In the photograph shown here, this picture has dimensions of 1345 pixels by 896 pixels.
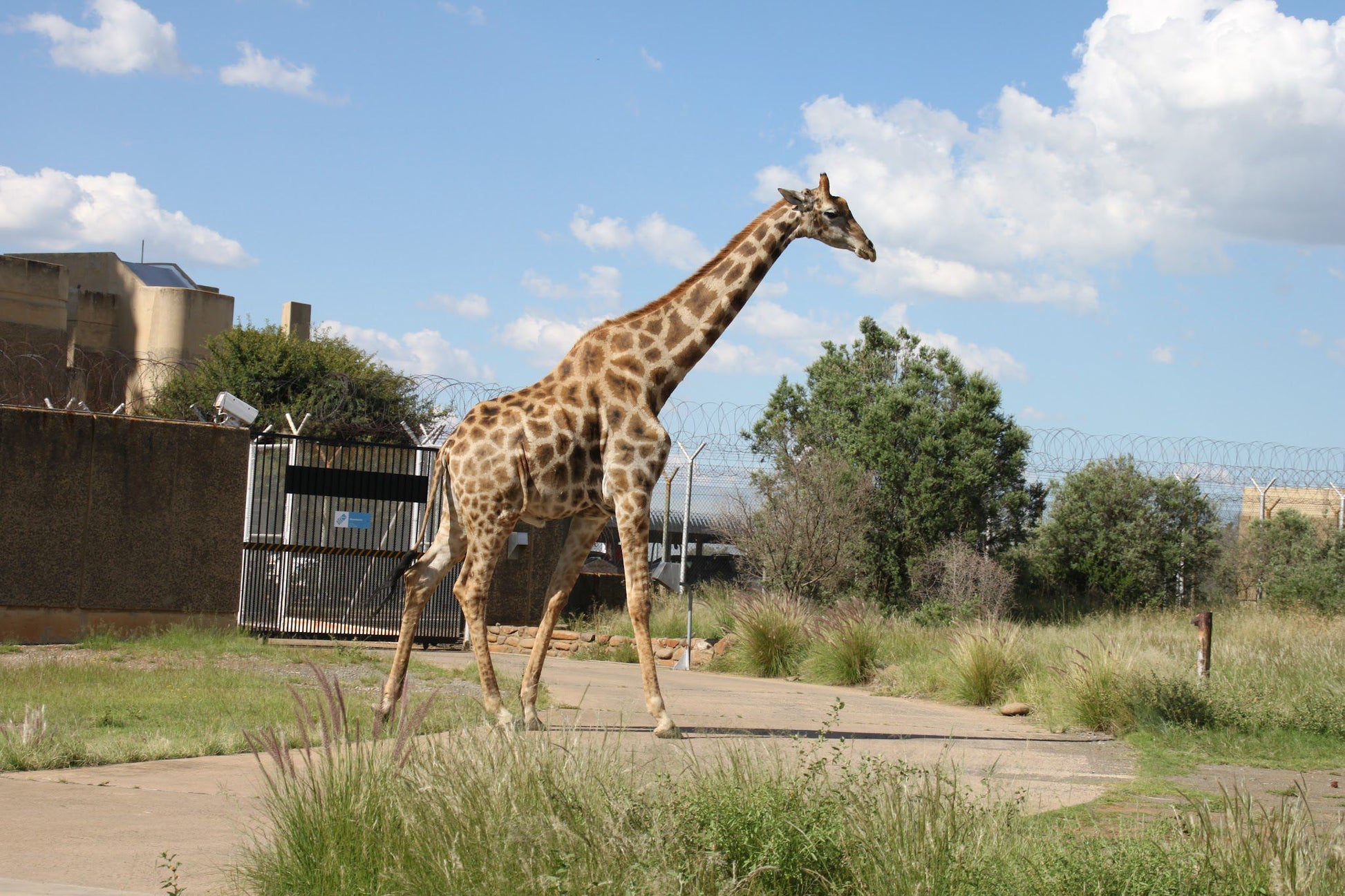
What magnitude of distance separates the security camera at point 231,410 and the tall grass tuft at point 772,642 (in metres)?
6.37

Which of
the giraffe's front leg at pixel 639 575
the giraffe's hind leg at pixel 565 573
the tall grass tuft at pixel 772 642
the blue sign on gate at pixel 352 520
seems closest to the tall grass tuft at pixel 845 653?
the tall grass tuft at pixel 772 642

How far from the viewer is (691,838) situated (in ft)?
13.3

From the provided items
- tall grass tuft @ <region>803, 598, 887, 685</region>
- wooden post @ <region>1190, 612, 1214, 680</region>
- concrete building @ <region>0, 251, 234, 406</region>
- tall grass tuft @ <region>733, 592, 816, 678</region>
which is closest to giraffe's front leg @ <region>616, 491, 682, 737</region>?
wooden post @ <region>1190, 612, 1214, 680</region>

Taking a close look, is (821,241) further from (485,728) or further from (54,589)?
(54,589)

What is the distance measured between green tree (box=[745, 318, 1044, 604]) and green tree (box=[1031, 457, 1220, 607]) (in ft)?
2.11

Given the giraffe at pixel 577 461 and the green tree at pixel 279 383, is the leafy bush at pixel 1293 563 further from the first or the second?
the green tree at pixel 279 383

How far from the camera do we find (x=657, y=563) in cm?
2309

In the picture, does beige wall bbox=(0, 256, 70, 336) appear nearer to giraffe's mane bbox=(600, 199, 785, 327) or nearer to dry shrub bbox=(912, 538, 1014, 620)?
dry shrub bbox=(912, 538, 1014, 620)

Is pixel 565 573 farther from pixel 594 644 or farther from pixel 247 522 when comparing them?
pixel 247 522

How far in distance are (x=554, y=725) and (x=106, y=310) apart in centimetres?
4788

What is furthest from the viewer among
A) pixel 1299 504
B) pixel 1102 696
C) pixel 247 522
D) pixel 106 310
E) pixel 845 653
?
pixel 106 310

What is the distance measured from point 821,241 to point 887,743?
3782 millimetres

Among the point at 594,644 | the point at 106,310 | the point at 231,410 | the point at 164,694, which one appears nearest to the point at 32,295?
the point at 106,310

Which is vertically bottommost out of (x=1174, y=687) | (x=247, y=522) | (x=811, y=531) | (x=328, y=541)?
(x=1174, y=687)
